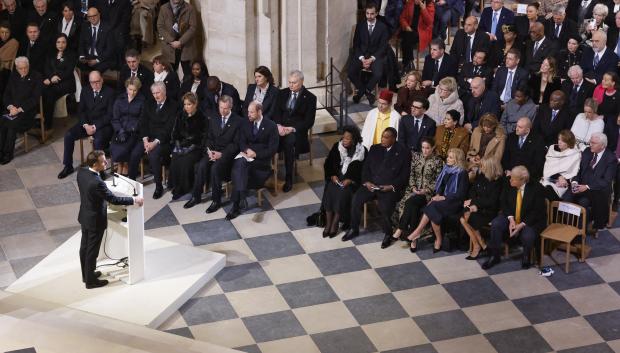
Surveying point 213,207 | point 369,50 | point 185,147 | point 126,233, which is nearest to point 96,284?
point 126,233

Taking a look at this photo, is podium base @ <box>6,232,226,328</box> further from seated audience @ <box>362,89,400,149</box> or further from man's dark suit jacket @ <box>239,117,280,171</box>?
seated audience @ <box>362,89,400,149</box>

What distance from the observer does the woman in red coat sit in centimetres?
1688

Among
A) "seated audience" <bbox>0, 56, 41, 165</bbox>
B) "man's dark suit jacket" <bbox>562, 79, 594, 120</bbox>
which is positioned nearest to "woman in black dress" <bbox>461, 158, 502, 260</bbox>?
"man's dark suit jacket" <bbox>562, 79, 594, 120</bbox>

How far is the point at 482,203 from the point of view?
486 inches

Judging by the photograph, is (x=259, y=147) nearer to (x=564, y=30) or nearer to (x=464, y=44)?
(x=464, y=44)

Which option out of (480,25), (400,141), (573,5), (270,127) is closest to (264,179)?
(270,127)

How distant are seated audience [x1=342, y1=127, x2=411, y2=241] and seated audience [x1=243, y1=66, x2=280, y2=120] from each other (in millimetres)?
1746

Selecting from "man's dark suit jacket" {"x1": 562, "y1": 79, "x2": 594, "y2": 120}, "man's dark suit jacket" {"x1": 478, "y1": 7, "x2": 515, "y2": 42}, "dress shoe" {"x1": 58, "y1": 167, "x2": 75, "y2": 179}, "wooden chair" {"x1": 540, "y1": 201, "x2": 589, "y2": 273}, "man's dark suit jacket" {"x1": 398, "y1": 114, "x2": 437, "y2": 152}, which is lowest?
"dress shoe" {"x1": 58, "y1": 167, "x2": 75, "y2": 179}

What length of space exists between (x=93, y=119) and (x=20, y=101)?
3.64ft

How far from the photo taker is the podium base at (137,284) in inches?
445

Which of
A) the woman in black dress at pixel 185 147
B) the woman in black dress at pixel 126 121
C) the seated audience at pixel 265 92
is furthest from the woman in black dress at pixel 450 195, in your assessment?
the woman in black dress at pixel 126 121

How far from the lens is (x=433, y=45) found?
49.4ft

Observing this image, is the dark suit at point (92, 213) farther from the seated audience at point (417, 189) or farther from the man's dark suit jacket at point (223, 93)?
the man's dark suit jacket at point (223, 93)

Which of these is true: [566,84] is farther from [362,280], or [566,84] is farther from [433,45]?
[362,280]
